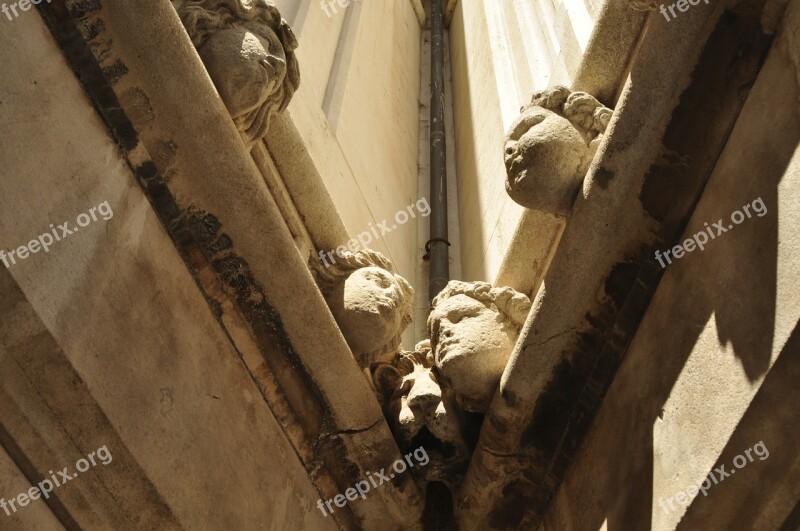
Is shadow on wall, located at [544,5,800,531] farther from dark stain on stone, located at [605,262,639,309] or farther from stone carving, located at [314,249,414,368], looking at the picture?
stone carving, located at [314,249,414,368]

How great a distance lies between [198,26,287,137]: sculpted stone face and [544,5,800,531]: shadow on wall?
108 centimetres

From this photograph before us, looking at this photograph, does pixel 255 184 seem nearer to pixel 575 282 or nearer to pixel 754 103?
pixel 575 282

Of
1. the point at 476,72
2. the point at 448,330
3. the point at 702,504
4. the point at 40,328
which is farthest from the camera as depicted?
the point at 476,72

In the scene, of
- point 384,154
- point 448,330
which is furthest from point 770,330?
point 384,154

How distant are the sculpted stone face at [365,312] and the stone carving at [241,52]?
0.52 m

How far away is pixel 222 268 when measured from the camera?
2.29 m

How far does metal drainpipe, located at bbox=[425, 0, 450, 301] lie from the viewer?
4.62m

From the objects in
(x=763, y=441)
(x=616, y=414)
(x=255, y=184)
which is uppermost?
(x=255, y=184)

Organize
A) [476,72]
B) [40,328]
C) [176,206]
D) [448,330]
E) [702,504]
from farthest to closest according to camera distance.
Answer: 1. [476,72]
2. [448,330]
3. [176,206]
4. [702,504]
5. [40,328]

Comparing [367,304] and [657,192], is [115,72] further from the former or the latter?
[657,192]

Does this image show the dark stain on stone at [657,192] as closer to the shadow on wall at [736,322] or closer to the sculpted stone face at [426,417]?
the shadow on wall at [736,322]

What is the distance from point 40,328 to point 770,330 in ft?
4.53
